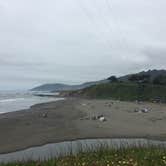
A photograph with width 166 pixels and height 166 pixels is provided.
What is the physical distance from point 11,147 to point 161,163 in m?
13.7

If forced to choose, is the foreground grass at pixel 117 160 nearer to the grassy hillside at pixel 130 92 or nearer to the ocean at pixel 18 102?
the ocean at pixel 18 102

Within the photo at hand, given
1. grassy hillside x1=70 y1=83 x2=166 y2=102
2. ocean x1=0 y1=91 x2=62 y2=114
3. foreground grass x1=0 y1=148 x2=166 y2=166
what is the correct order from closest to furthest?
foreground grass x1=0 y1=148 x2=166 y2=166
ocean x1=0 y1=91 x2=62 y2=114
grassy hillside x1=70 y1=83 x2=166 y2=102

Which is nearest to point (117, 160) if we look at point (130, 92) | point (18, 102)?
point (18, 102)

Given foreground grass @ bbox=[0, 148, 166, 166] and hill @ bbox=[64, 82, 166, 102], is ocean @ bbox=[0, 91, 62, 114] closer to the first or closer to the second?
hill @ bbox=[64, 82, 166, 102]

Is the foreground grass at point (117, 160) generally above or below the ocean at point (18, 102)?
below

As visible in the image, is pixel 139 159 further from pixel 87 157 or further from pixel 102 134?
pixel 102 134

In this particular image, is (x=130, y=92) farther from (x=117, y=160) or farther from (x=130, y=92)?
(x=117, y=160)

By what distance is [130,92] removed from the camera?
3930 inches

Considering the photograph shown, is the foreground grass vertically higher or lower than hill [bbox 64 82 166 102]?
lower

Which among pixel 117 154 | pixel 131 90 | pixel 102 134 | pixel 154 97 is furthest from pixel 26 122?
pixel 131 90

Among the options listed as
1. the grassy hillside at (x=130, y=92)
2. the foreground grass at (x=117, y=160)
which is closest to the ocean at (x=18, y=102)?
the grassy hillside at (x=130, y=92)

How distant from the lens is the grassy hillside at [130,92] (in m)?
92.4

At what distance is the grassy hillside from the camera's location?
92.4 meters

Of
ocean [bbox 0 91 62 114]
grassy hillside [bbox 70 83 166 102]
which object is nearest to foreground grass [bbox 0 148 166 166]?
ocean [bbox 0 91 62 114]
